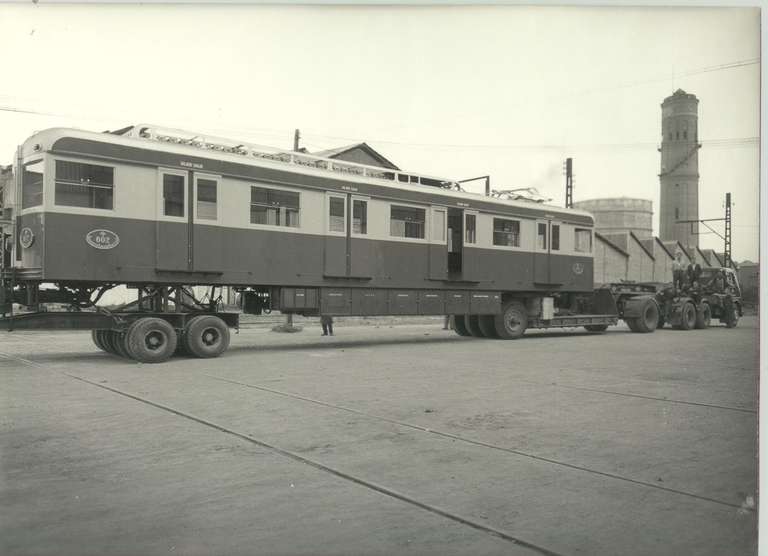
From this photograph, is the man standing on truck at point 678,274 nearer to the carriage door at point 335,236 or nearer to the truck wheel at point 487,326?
the truck wheel at point 487,326

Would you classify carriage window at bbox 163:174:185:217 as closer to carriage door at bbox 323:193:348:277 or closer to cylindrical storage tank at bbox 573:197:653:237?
carriage door at bbox 323:193:348:277

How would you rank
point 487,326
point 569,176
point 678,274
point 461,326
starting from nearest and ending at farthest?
point 569,176 < point 487,326 < point 461,326 < point 678,274

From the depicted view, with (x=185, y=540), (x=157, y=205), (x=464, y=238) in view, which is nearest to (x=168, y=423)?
(x=185, y=540)

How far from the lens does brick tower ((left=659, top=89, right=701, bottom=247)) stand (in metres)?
6.84

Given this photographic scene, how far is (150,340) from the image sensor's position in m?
11.5

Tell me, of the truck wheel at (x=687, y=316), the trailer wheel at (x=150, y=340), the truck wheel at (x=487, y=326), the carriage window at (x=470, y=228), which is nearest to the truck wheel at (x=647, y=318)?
the truck wheel at (x=687, y=316)

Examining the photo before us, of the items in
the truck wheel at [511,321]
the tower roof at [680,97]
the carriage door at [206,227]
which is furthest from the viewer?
the truck wheel at [511,321]

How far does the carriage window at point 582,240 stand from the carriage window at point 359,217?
8.00 meters

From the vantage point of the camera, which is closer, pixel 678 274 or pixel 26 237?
pixel 26 237

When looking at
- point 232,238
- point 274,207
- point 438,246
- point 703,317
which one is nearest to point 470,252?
point 438,246

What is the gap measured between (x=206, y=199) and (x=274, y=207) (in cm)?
147

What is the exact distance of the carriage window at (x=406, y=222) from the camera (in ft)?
49.7

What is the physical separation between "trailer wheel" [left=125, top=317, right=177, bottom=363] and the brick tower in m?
8.34

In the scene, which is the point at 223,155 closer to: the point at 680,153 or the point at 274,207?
the point at 274,207
